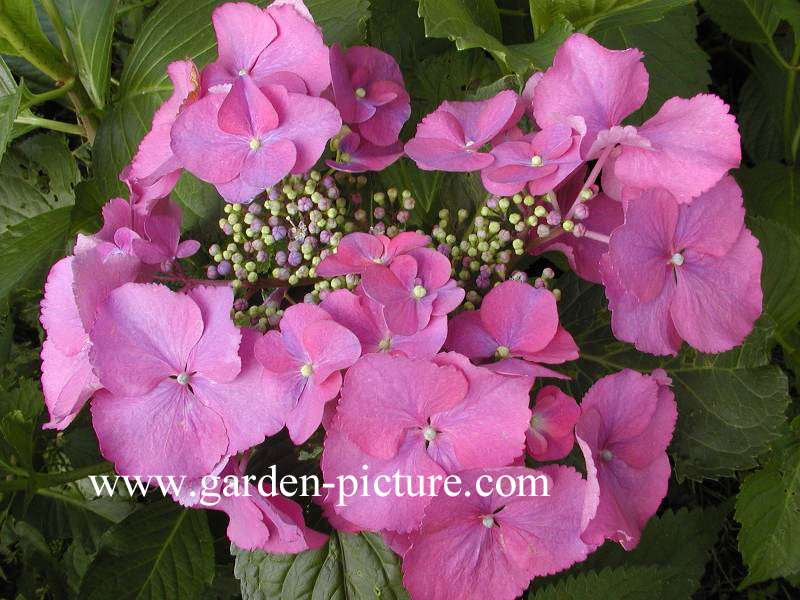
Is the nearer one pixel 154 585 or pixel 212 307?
pixel 212 307

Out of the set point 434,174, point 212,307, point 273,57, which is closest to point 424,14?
point 273,57

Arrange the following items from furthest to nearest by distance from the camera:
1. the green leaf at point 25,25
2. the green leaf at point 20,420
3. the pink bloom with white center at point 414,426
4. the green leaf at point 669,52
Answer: the green leaf at point 669,52
the green leaf at point 20,420
the green leaf at point 25,25
the pink bloom with white center at point 414,426

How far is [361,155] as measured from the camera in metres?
0.81

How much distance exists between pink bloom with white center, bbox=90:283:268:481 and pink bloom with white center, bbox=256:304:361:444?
2 centimetres

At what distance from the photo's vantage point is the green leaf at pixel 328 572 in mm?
897

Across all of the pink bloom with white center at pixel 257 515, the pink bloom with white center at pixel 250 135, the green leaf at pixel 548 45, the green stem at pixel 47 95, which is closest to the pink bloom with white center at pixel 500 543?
the pink bloom with white center at pixel 257 515

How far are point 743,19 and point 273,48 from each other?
43.3 inches

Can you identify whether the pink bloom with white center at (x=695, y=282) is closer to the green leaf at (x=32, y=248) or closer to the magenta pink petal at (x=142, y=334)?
the magenta pink petal at (x=142, y=334)

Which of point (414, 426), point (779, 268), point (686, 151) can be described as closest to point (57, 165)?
point (414, 426)

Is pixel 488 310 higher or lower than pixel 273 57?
lower

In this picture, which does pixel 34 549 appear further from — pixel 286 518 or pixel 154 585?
pixel 286 518

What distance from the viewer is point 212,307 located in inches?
26.5

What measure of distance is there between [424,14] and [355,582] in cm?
66

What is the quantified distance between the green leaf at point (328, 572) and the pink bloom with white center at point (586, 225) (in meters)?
0.41
